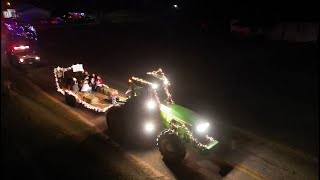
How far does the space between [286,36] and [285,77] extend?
14.8 metres

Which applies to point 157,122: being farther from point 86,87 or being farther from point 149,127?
point 86,87

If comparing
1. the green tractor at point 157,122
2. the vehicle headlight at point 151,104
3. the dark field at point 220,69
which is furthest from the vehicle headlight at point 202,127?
the dark field at point 220,69

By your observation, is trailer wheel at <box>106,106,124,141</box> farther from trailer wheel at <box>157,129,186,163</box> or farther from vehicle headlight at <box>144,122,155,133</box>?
trailer wheel at <box>157,129,186,163</box>

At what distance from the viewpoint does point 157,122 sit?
11711 millimetres

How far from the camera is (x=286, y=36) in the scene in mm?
34125

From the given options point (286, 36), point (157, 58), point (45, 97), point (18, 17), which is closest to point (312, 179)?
point (45, 97)

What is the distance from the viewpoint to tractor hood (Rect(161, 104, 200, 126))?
1090cm

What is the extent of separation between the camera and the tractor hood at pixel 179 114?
35.8 ft

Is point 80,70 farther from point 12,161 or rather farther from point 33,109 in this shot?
point 12,161

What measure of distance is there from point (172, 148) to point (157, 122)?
5.03ft

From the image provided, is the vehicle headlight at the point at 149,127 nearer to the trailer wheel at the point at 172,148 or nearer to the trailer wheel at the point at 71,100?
the trailer wheel at the point at 172,148

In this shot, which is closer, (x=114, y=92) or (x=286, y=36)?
(x=114, y=92)

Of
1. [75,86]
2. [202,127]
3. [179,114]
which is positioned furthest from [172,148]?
[75,86]

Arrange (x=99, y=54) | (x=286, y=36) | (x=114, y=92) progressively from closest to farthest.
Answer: (x=114, y=92) → (x=99, y=54) → (x=286, y=36)
